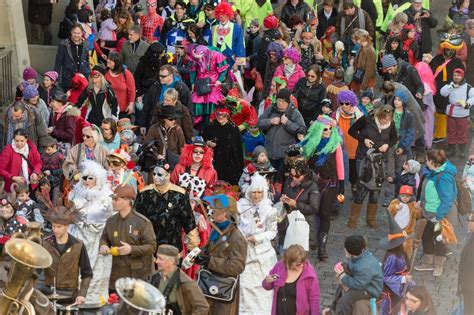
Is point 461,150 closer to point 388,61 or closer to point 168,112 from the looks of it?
point 388,61

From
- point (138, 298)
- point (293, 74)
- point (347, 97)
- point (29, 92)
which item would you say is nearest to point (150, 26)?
point (293, 74)

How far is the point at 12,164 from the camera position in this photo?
50.4ft

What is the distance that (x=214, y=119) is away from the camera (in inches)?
650

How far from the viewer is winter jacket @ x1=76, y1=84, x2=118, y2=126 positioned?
16828 millimetres

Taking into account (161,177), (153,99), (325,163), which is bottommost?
(325,163)

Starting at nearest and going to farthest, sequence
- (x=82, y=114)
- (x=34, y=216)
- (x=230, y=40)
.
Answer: (x=34, y=216) < (x=82, y=114) < (x=230, y=40)

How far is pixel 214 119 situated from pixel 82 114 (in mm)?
1791

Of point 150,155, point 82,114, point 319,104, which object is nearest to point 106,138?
point 150,155

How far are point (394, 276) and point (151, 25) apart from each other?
27.8 feet

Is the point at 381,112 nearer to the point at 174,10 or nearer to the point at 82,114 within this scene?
the point at 82,114

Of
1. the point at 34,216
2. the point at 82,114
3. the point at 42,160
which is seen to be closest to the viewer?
the point at 34,216

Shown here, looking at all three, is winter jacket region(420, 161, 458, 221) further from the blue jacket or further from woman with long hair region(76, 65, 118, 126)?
woman with long hair region(76, 65, 118, 126)

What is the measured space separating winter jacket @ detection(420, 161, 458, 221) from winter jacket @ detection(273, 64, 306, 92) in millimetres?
3554

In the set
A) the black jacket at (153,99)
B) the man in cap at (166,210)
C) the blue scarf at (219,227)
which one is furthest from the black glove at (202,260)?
the black jacket at (153,99)
